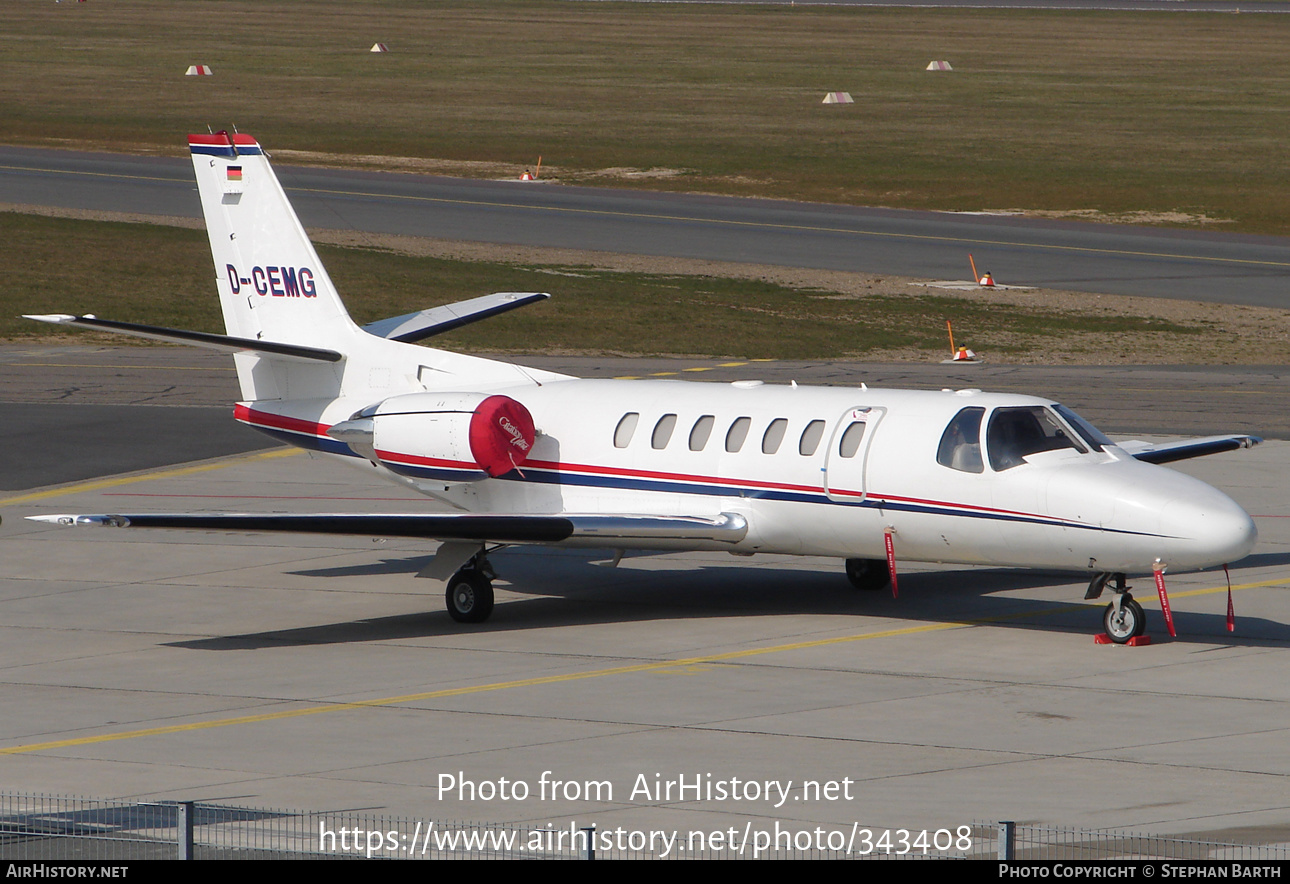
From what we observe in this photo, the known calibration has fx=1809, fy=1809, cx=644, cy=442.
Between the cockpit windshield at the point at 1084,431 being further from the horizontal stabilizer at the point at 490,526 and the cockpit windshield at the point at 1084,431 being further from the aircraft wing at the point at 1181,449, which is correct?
the horizontal stabilizer at the point at 490,526

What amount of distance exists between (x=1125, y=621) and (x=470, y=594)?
26.4 feet

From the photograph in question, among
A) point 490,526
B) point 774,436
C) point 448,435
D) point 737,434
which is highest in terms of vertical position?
point 448,435

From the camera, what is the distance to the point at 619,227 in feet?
210

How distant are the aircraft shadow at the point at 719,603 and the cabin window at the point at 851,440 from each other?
2322mm

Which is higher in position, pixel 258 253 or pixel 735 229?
pixel 735 229

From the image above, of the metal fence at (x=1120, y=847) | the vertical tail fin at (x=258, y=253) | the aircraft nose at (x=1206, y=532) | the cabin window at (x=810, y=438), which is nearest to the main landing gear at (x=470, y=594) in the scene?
the cabin window at (x=810, y=438)

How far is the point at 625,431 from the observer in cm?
2384

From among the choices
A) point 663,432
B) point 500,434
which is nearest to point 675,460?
point 663,432

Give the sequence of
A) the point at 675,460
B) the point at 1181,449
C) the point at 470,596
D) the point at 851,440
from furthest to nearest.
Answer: the point at 1181,449
the point at 675,460
the point at 470,596
the point at 851,440

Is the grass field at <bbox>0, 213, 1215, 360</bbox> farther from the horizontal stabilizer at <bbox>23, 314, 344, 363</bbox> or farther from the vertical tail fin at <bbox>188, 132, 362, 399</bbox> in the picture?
the horizontal stabilizer at <bbox>23, 314, 344, 363</bbox>

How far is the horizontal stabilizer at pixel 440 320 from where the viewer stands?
91.1 feet

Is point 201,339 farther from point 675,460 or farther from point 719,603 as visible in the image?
point 719,603

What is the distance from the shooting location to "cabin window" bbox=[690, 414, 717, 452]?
23.2 m

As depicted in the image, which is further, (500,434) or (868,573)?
(868,573)
